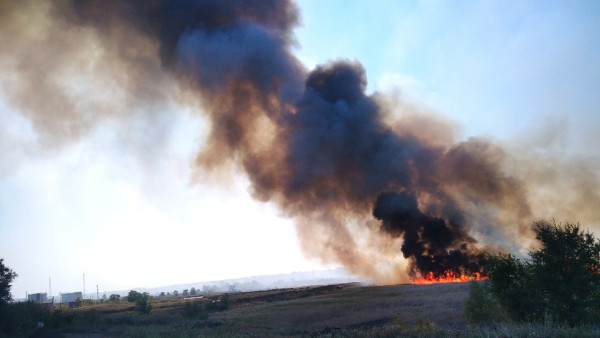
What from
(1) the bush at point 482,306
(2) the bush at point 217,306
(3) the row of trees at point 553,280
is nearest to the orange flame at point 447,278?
(2) the bush at point 217,306

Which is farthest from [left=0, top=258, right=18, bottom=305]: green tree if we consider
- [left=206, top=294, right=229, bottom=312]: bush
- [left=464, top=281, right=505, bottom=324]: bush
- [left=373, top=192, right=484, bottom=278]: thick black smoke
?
[left=373, top=192, right=484, bottom=278]: thick black smoke

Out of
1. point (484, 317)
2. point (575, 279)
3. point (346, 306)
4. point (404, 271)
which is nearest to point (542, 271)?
point (575, 279)

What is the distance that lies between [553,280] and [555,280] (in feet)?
0.26

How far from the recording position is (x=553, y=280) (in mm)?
18531

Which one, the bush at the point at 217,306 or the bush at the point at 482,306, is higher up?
the bush at the point at 482,306

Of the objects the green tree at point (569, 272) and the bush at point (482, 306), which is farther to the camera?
the bush at point (482, 306)

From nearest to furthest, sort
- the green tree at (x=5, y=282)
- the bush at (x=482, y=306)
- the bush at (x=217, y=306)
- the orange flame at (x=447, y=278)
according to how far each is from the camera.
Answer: the bush at (x=482, y=306) → the green tree at (x=5, y=282) → the bush at (x=217, y=306) → the orange flame at (x=447, y=278)

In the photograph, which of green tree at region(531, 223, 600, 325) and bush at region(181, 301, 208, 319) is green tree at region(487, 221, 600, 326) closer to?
green tree at region(531, 223, 600, 325)

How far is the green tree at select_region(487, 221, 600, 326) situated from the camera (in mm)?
17703

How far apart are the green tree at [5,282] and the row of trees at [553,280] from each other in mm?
37258

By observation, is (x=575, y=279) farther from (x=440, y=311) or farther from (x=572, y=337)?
(x=440, y=311)

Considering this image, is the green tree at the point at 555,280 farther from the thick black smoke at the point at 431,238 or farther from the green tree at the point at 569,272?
the thick black smoke at the point at 431,238

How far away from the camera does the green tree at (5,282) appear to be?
36.2 m

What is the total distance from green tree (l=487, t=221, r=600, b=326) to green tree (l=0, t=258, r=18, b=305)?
37383 mm
